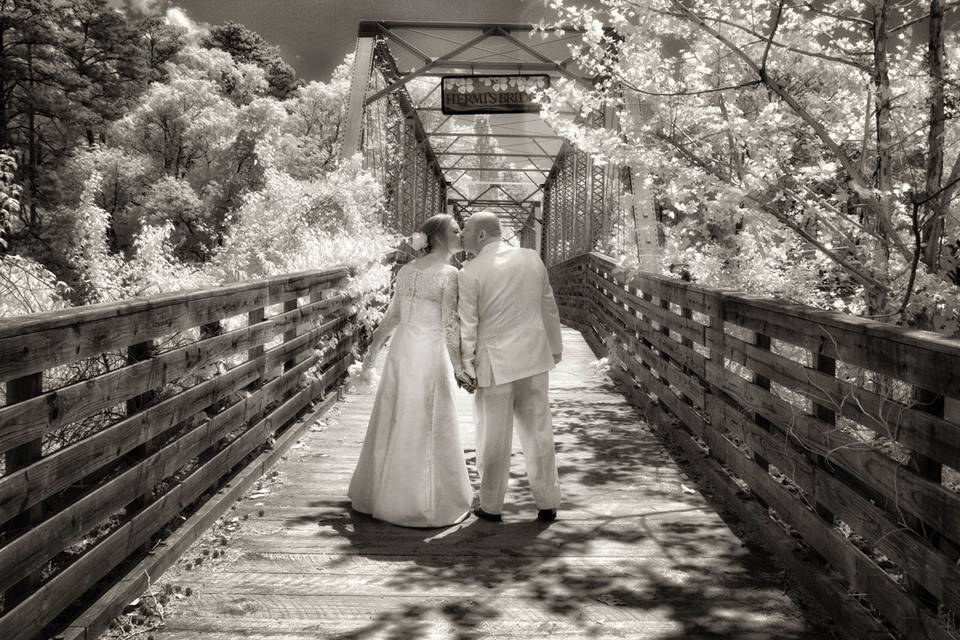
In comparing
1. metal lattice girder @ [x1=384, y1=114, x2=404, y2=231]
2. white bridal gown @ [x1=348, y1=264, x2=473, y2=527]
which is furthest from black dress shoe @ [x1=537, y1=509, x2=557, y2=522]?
metal lattice girder @ [x1=384, y1=114, x2=404, y2=231]

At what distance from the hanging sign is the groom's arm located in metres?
11.2

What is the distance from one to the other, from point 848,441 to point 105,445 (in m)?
2.77

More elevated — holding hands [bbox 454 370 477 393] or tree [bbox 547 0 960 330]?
tree [bbox 547 0 960 330]

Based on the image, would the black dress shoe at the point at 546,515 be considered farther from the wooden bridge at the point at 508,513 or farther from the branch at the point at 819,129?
the branch at the point at 819,129

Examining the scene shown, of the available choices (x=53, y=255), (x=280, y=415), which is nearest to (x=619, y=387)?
(x=280, y=415)

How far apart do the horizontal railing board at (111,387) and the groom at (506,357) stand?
4.30 feet

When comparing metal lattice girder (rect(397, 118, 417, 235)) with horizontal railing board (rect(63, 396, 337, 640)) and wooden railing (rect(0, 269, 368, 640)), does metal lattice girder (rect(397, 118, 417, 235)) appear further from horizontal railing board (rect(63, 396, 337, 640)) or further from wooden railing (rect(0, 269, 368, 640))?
horizontal railing board (rect(63, 396, 337, 640))

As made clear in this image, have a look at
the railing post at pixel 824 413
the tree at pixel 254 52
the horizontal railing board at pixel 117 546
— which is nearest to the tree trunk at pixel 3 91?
the tree at pixel 254 52

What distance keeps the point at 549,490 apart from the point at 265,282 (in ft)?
7.36

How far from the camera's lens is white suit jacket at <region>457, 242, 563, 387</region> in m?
4.27

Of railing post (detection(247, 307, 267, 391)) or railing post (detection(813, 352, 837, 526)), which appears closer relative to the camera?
railing post (detection(813, 352, 837, 526))

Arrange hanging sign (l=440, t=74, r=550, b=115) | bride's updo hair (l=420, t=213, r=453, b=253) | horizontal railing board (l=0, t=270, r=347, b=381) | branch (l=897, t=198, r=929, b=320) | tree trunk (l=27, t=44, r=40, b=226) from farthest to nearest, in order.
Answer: tree trunk (l=27, t=44, r=40, b=226) < hanging sign (l=440, t=74, r=550, b=115) < bride's updo hair (l=420, t=213, r=453, b=253) < branch (l=897, t=198, r=929, b=320) < horizontal railing board (l=0, t=270, r=347, b=381)

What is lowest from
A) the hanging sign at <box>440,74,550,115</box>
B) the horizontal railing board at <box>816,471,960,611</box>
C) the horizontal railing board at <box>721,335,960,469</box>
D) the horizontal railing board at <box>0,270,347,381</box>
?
the horizontal railing board at <box>816,471,960,611</box>

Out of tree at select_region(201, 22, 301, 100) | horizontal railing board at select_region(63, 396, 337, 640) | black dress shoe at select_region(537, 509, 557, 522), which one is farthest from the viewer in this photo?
tree at select_region(201, 22, 301, 100)
